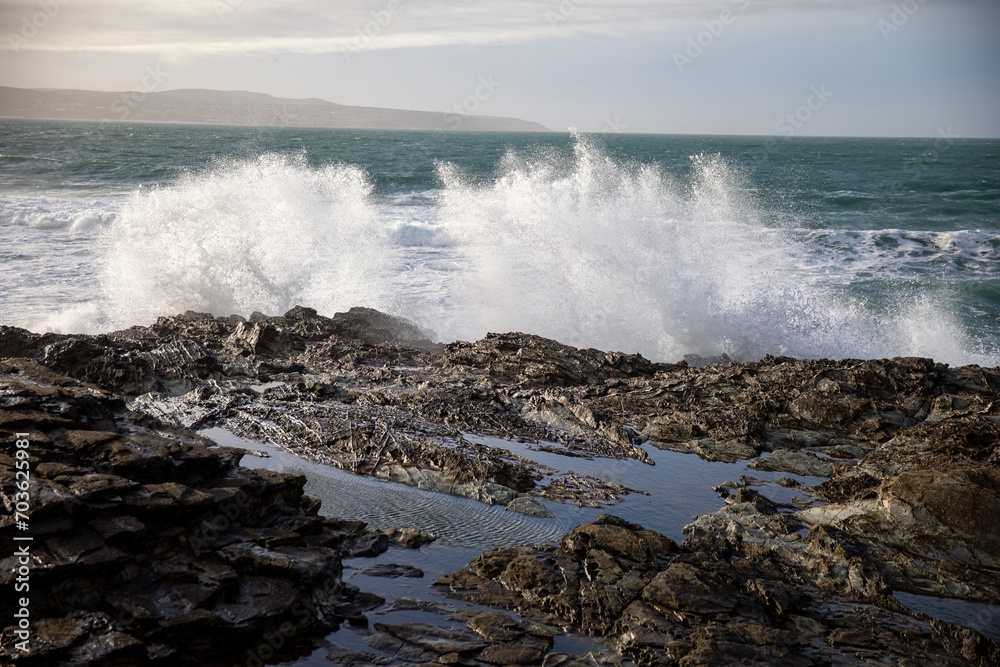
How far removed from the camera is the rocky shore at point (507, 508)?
308 centimetres

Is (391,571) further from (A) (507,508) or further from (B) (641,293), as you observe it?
(B) (641,293)

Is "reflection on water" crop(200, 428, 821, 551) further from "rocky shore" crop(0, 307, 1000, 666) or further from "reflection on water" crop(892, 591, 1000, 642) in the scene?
"reflection on water" crop(892, 591, 1000, 642)

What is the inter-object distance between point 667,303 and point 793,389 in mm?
4172

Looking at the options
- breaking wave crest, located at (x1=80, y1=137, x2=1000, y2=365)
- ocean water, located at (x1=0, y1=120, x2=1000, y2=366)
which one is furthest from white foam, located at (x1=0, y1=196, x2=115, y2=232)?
breaking wave crest, located at (x1=80, y1=137, x2=1000, y2=365)

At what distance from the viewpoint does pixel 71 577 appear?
289 centimetres

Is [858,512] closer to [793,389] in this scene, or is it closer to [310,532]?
[793,389]

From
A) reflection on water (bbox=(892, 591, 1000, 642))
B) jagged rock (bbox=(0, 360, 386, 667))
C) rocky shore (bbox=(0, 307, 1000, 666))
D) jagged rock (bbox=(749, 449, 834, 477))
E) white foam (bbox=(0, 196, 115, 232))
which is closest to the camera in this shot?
jagged rock (bbox=(0, 360, 386, 667))

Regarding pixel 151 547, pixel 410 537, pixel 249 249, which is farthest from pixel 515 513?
pixel 249 249

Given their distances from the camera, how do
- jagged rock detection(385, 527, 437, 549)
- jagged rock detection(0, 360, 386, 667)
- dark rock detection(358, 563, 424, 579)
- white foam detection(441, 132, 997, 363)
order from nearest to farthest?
jagged rock detection(0, 360, 386, 667) → dark rock detection(358, 563, 424, 579) → jagged rock detection(385, 527, 437, 549) → white foam detection(441, 132, 997, 363)

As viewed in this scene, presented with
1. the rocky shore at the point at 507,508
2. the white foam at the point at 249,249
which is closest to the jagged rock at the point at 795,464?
the rocky shore at the point at 507,508

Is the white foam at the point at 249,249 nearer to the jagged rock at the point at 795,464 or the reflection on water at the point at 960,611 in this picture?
the jagged rock at the point at 795,464

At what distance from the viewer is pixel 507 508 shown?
15.7ft

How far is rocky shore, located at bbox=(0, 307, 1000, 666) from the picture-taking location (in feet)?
10.1

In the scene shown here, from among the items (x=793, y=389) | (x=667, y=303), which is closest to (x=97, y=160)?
(x=667, y=303)
